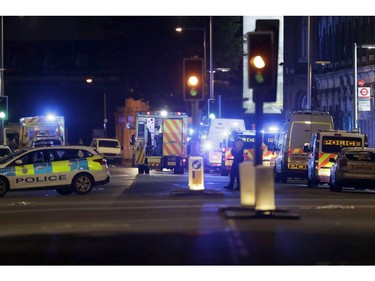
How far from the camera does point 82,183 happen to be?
978 inches

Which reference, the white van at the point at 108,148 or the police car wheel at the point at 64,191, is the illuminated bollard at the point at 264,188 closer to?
the police car wheel at the point at 64,191

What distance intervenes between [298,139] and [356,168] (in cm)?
Answer: 676

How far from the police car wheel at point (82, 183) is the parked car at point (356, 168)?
7.68 metres

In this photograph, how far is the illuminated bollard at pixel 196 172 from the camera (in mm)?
22141

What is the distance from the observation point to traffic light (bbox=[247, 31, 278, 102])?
1558 cm

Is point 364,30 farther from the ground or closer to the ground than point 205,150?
farther from the ground

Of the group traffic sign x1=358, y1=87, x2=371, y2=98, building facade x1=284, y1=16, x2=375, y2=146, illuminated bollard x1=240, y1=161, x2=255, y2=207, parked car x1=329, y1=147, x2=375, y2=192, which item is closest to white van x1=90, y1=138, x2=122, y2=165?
building facade x1=284, y1=16, x2=375, y2=146

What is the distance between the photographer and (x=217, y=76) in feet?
200

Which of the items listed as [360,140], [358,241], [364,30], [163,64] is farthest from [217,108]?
[358,241]

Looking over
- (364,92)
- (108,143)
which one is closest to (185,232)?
(364,92)

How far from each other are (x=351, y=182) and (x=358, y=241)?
41.6 feet

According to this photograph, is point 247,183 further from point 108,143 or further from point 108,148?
point 108,143

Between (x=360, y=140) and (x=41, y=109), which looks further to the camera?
(x=41, y=109)

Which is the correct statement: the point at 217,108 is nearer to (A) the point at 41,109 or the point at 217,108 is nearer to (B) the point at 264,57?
(A) the point at 41,109
